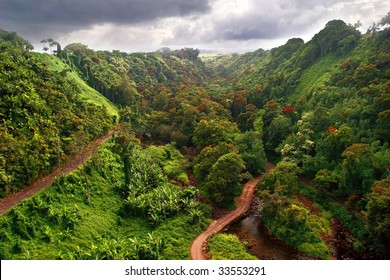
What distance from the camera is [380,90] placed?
164 ft

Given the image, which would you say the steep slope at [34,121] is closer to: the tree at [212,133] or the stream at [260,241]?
the tree at [212,133]

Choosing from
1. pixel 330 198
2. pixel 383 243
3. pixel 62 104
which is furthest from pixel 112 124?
pixel 383 243

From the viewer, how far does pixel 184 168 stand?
52781 mm

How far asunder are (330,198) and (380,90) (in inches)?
839

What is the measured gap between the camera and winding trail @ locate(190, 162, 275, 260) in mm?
33281

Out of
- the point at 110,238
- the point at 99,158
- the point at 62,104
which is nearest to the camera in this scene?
the point at 110,238

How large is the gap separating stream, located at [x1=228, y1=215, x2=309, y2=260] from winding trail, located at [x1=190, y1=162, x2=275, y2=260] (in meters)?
1.18

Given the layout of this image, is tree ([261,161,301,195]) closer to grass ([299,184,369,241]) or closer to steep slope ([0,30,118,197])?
grass ([299,184,369,241])

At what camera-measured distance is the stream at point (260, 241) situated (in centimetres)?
3366

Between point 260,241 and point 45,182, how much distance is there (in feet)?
88.7

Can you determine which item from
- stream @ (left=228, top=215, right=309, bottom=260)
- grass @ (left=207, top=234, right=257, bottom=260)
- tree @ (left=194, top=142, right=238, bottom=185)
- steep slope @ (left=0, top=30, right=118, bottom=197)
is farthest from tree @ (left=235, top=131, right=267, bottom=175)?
steep slope @ (left=0, top=30, right=118, bottom=197)

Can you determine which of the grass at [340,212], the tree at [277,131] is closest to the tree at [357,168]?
the grass at [340,212]

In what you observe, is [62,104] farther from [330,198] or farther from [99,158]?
[330,198]

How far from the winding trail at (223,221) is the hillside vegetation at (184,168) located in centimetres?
96
